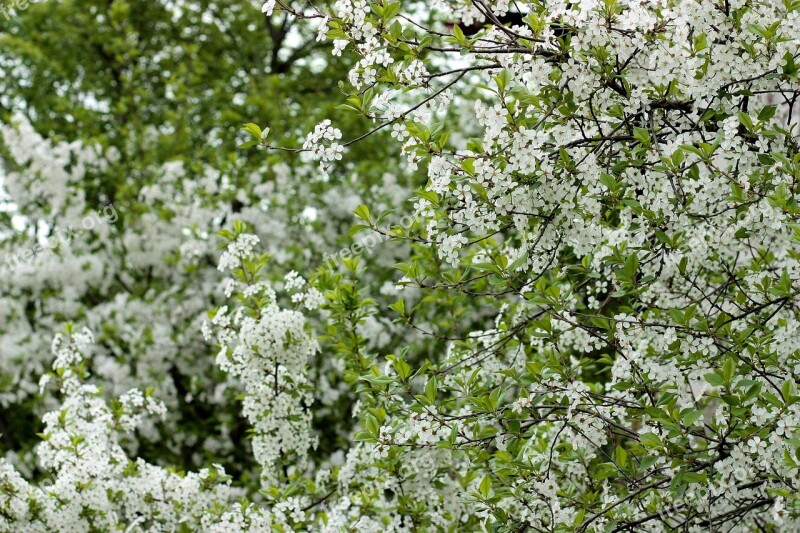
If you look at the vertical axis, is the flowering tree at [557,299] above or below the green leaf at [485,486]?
above

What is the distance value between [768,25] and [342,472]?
267cm

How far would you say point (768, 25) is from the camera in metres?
3.07

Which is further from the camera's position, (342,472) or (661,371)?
(342,472)

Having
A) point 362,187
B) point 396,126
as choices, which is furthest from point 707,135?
point 362,187

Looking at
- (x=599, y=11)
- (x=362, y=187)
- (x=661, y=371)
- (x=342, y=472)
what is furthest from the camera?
(x=362, y=187)

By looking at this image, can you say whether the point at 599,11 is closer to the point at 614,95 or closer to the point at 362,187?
the point at 614,95

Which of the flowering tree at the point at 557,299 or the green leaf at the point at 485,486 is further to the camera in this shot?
the green leaf at the point at 485,486

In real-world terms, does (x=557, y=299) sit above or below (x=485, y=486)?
above

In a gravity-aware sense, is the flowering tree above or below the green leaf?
above

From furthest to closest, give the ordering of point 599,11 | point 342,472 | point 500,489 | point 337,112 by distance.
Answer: point 337,112 → point 342,472 → point 500,489 → point 599,11

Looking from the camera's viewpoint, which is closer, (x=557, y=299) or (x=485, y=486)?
(x=557, y=299)

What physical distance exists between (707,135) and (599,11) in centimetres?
68

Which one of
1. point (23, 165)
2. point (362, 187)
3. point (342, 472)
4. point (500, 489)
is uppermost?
point (23, 165)

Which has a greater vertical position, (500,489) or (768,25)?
(768,25)
